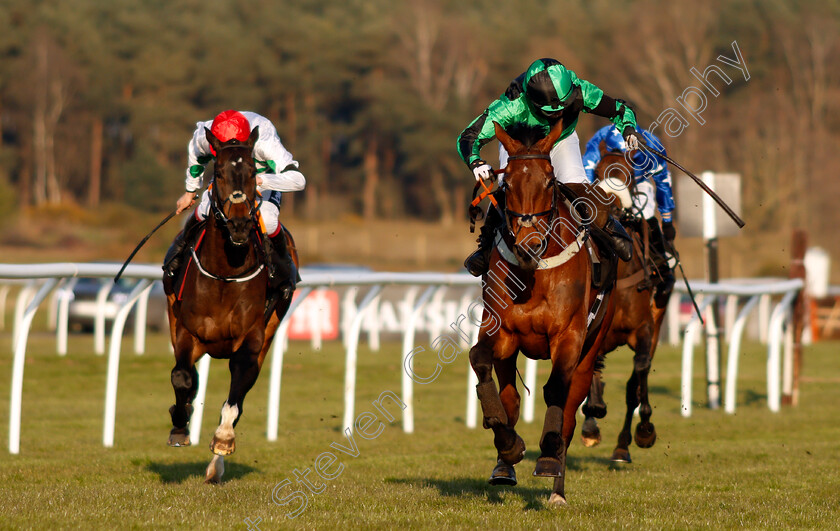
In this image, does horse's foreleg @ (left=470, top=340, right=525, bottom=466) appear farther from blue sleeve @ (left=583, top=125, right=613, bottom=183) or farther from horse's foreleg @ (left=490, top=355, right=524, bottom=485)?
blue sleeve @ (left=583, top=125, right=613, bottom=183)

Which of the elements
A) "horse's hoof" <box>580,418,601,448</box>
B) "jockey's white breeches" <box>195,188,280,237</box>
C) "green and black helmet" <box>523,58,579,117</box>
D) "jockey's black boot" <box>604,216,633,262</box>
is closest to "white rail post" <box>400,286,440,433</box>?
"horse's hoof" <box>580,418,601,448</box>

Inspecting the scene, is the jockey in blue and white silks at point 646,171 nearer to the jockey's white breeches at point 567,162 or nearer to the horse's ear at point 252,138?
the jockey's white breeches at point 567,162

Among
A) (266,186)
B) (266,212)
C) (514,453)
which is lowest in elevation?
(514,453)

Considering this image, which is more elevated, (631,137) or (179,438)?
(631,137)

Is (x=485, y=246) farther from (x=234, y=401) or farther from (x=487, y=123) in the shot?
(x=234, y=401)

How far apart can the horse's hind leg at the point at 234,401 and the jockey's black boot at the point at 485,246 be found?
1307 mm

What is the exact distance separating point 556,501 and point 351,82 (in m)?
45.9

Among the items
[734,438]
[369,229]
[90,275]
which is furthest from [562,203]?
[369,229]

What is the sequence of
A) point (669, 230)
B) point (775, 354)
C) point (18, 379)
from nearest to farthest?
1. point (18, 379)
2. point (669, 230)
3. point (775, 354)

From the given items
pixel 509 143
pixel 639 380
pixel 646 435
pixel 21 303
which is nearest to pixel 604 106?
pixel 509 143

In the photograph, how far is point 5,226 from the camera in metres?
40.8

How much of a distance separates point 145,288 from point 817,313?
54.8ft

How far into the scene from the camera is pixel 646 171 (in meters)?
7.78

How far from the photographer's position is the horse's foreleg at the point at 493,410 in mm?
5359
